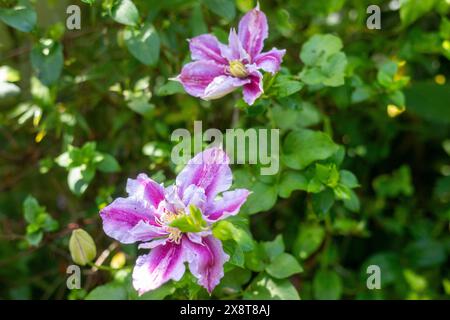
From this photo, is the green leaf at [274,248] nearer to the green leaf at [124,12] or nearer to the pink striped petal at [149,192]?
the pink striped petal at [149,192]

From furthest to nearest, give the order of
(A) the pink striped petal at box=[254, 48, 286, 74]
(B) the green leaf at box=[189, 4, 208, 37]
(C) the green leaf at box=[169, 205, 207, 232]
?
(B) the green leaf at box=[189, 4, 208, 37] → (A) the pink striped petal at box=[254, 48, 286, 74] → (C) the green leaf at box=[169, 205, 207, 232]

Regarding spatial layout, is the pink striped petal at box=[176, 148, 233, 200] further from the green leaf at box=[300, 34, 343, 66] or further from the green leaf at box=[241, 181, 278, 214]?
Result: the green leaf at box=[300, 34, 343, 66]

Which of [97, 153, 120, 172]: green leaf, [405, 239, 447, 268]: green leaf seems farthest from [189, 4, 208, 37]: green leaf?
[405, 239, 447, 268]: green leaf

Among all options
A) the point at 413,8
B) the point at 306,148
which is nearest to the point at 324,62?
the point at 306,148

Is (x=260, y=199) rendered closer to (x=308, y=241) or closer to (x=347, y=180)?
(x=347, y=180)
